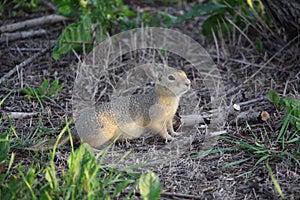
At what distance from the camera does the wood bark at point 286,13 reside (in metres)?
5.48

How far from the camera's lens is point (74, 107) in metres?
4.88

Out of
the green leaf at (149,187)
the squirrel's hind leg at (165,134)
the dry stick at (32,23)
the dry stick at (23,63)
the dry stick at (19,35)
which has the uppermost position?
the green leaf at (149,187)

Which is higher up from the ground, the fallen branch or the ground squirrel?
the ground squirrel

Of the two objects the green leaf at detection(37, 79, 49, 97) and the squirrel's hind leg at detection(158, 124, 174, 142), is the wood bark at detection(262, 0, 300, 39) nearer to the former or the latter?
the squirrel's hind leg at detection(158, 124, 174, 142)

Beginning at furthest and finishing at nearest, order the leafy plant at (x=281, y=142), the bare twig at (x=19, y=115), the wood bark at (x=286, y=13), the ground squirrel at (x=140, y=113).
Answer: the wood bark at (x=286, y=13) < the bare twig at (x=19, y=115) < the ground squirrel at (x=140, y=113) < the leafy plant at (x=281, y=142)

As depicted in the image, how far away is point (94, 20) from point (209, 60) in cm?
134

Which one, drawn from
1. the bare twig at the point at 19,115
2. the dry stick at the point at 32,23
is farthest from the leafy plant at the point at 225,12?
the bare twig at the point at 19,115

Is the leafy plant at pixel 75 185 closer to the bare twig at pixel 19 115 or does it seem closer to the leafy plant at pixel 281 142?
the leafy plant at pixel 281 142

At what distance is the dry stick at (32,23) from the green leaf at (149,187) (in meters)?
3.52

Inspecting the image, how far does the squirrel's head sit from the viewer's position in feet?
13.7

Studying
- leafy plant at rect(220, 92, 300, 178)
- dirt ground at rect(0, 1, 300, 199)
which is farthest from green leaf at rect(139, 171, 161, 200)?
leafy plant at rect(220, 92, 300, 178)

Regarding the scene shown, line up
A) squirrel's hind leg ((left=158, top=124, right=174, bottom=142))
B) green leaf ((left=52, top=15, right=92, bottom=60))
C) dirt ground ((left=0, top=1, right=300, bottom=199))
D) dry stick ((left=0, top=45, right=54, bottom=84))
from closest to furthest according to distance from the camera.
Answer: dirt ground ((left=0, top=1, right=300, bottom=199)) < squirrel's hind leg ((left=158, top=124, right=174, bottom=142)) < dry stick ((left=0, top=45, right=54, bottom=84)) < green leaf ((left=52, top=15, right=92, bottom=60))

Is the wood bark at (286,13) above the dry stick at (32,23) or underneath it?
above

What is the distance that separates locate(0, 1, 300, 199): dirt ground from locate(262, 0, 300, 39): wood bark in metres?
0.18
